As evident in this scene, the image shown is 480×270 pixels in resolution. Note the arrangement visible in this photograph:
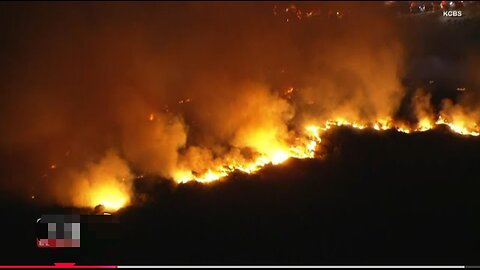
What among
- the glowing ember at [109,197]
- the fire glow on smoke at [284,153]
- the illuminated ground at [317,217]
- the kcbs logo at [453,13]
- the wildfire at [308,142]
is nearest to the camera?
the illuminated ground at [317,217]

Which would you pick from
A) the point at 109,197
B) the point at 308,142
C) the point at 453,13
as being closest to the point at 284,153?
the point at 308,142

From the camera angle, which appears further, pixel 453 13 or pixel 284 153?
pixel 453 13

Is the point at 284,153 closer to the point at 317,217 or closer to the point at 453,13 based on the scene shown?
the point at 317,217

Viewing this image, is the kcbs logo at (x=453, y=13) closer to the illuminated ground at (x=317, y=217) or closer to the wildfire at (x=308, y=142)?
the wildfire at (x=308, y=142)

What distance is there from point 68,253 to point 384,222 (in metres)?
6.90

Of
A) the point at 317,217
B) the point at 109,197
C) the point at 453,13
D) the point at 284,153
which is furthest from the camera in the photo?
the point at 453,13

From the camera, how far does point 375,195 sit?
32.4 feet

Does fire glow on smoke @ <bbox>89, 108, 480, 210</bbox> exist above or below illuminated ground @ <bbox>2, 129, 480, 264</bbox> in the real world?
above

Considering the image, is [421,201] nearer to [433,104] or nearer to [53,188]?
[433,104]

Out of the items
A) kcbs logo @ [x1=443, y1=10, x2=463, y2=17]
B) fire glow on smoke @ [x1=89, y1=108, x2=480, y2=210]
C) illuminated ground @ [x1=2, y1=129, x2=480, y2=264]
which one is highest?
kcbs logo @ [x1=443, y1=10, x2=463, y2=17]

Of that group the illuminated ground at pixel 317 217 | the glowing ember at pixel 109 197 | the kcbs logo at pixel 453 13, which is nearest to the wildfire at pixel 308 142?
the illuminated ground at pixel 317 217

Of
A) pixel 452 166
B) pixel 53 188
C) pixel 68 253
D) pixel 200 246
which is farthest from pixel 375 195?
pixel 53 188

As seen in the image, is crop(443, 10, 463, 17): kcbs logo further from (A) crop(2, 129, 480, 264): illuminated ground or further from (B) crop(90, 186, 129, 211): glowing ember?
(B) crop(90, 186, 129, 211): glowing ember

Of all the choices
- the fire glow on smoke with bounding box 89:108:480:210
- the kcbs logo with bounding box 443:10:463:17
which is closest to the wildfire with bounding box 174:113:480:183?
the fire glow on smoke with bounding box 89:108:480:210
